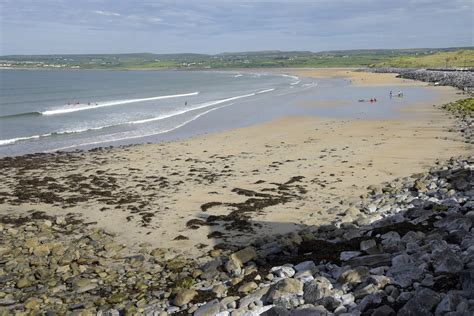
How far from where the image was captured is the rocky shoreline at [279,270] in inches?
255

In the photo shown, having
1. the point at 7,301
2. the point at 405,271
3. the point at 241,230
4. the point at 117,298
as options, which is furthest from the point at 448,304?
the point at 7,301

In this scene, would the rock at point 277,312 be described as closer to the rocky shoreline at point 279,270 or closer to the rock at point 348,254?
the rocky shoreline at point 279,270

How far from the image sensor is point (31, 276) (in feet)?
30.1

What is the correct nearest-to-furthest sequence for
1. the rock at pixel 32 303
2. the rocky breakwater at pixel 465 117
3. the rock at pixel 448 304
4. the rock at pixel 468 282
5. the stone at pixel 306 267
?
1. the rock at pixel 448 304
2. the rock at pixel 468 282
3. the stone at pixel 306 267
4. the rock at pixel 32 303
5. the rocky breakwater at pixel 465 117

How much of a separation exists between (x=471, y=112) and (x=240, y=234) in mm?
25181

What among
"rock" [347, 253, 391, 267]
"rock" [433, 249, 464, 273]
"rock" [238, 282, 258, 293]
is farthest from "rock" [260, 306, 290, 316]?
"rock" [433, 249, 464, 273]

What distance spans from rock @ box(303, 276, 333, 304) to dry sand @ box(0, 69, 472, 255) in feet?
12.7

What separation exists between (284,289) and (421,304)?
1995mm

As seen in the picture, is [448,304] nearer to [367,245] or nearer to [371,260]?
[371,260]

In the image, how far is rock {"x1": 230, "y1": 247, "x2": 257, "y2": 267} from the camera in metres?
8.62

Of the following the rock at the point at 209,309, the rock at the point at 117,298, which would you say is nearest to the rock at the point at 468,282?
the rock at the point at 209,309

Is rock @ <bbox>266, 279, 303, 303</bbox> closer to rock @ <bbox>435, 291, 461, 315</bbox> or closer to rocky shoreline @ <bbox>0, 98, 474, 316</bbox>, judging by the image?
rocky shoreline @ <bbox>0, 98, 474, 316</bbox>

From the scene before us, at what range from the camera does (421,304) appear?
5.72 m

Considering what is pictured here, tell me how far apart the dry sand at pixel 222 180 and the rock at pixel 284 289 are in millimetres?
3507
